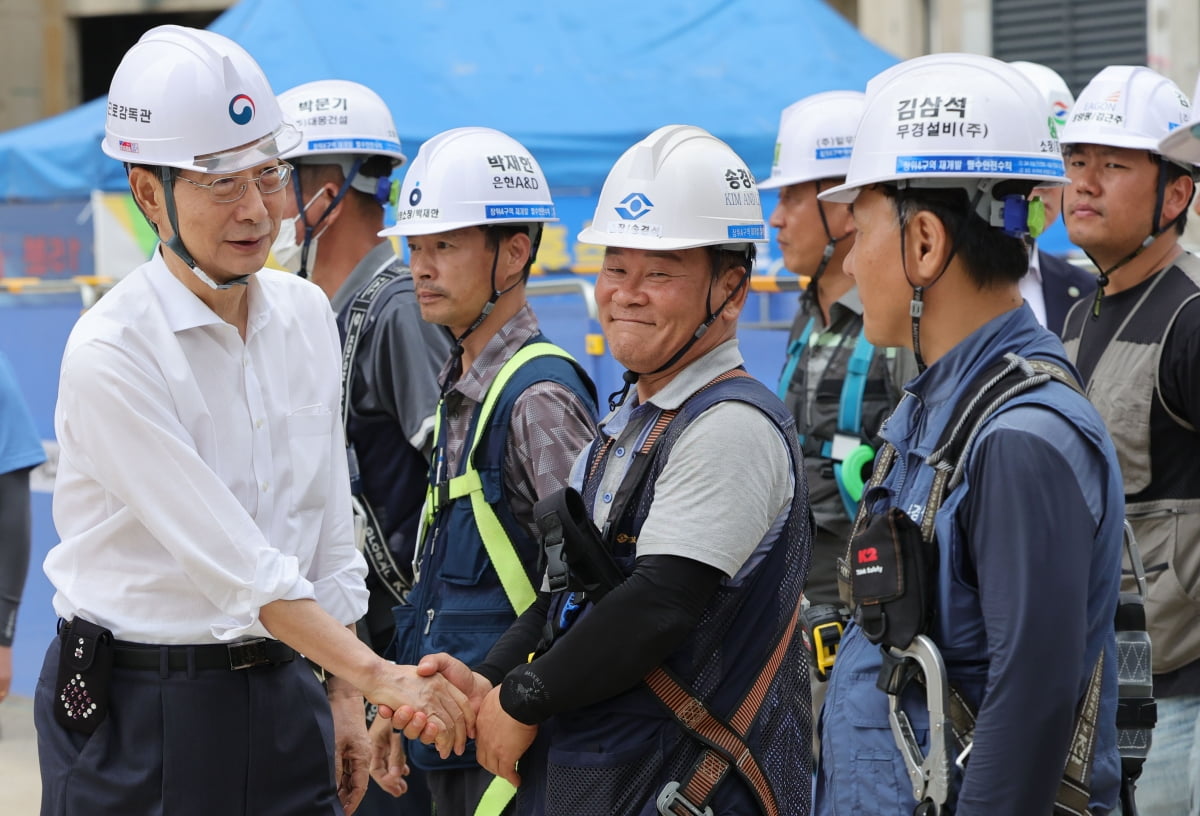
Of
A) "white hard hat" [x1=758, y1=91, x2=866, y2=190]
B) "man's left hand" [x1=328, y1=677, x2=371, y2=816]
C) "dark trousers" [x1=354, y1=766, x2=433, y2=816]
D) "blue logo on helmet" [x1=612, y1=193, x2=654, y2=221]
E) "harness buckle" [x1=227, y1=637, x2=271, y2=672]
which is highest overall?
"white hard hat" [x1=758, y1=91, x2=866, y2=190]

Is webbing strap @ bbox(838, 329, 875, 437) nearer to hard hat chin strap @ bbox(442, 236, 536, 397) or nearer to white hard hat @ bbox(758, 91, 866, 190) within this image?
white hard hat @ bbox(758, 91, 866, 190)

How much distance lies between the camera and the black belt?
311cm

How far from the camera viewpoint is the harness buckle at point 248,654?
3.18 meters

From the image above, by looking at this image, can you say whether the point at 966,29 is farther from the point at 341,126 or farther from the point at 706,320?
the point at 706,320

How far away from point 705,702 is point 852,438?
194cm

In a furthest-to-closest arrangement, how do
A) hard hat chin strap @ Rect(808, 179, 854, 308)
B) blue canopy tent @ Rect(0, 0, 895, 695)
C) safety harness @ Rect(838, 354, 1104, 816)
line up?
blue canopy tent @ Rect(0, 0, 895, 695)
hard hat chin strap @ Rect(808, 179, 854, 308)
safety harness @ Rect(838, 354, 1104, 816)

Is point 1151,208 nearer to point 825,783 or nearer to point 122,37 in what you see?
point 825,783

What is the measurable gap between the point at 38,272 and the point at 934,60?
1229 cm

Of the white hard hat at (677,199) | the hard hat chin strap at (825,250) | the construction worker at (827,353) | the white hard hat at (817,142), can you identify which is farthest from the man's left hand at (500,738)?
the white hard hat at (817,142)

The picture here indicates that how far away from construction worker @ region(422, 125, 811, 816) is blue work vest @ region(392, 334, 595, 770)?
0.46 metres

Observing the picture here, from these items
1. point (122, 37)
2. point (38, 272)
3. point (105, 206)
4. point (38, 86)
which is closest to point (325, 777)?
point (105, 206)

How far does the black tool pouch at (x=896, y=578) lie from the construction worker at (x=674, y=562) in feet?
1.23

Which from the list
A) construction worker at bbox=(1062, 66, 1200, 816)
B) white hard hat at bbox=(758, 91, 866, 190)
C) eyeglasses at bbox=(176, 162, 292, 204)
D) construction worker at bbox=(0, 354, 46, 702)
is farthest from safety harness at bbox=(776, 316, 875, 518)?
construction worker at bbox=(0, 354, 46, 702)

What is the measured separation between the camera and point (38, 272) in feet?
44.5
